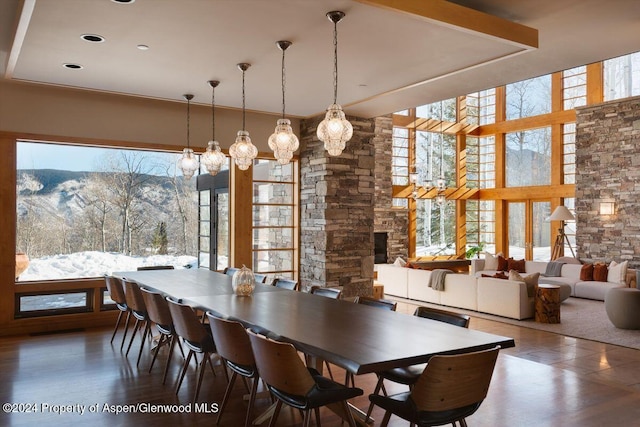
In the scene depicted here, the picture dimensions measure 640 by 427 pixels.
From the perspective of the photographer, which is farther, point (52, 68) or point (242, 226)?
point (242, 226)

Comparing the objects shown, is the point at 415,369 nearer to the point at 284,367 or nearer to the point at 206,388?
the point at 284,367

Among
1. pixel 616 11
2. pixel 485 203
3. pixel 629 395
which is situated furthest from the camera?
pixel 485 203

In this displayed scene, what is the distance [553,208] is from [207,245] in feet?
31.3

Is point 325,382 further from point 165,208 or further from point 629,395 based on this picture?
point 165,208

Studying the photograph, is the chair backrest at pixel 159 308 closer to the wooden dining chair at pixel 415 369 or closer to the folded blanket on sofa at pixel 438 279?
the wooden dining chair at pixel 415 369

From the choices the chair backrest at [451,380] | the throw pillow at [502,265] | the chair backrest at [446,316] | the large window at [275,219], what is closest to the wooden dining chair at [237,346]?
the chair backrest at [451,380]

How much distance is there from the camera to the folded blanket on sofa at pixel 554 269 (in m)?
10.6

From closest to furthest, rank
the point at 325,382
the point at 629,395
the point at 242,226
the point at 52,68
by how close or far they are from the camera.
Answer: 1. the point at 325,382
2. the point at 629,395
3. the point at 52,68
4. the point at 242,226

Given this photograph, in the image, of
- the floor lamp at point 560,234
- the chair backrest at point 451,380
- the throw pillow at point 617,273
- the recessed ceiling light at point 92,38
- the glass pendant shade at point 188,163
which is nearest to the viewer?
the chair backrest at point 451,380

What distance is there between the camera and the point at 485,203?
50.3 feet

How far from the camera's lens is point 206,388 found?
14.2 feet

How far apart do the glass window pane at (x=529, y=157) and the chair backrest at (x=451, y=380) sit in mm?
12526

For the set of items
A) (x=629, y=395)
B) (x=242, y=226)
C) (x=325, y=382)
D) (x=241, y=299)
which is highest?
(x=242, y=226)

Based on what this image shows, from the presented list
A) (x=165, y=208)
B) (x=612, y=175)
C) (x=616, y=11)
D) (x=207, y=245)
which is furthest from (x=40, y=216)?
(x=612, y=175)
